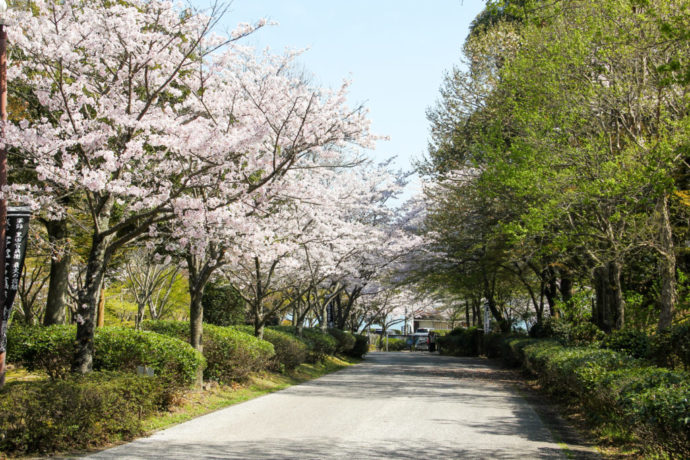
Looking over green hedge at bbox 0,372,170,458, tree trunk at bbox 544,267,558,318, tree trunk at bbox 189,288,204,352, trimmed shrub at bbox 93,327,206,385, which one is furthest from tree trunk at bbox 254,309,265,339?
tree trunk at bbox 544,267,558,318

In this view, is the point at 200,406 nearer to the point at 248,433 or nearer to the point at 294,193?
the point at 248,433

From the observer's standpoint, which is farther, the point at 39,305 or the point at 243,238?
the point at 39,305

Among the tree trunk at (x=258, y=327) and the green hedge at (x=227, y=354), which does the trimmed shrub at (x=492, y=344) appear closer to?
the tree trunk at (x=258, y=327)

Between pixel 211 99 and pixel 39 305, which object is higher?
pixel 211 99

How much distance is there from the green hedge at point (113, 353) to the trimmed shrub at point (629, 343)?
901 cm

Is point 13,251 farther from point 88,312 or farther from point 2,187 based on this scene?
point 88,312

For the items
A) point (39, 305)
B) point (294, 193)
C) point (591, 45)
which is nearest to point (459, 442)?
point (294, 193)

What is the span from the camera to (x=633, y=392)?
7.07 meters

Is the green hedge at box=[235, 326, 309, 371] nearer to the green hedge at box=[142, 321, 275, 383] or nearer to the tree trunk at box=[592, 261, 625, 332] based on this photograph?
the green hedge at box=[142, 321, 275, 383]

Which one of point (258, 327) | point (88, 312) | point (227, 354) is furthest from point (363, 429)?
point (258, 327)

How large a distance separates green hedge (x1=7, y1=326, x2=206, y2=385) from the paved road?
101cm

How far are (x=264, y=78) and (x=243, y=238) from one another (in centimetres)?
346

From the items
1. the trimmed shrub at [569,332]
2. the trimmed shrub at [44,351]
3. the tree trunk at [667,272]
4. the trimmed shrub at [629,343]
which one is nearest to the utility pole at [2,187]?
the trimmed shrub at [44,351]

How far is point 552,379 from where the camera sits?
13.5 metres
